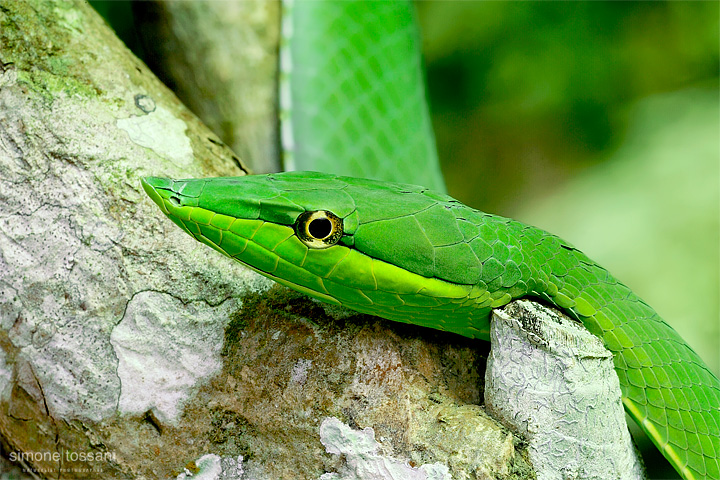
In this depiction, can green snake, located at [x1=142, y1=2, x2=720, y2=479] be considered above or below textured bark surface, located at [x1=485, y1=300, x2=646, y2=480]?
above

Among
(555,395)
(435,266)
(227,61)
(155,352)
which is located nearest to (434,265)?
(435,266)

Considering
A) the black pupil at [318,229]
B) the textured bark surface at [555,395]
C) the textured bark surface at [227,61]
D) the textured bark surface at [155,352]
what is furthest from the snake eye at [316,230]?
the textured bark surface at [227,61]

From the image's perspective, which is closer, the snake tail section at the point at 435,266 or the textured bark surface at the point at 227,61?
the snake tail section at the point at 435,266

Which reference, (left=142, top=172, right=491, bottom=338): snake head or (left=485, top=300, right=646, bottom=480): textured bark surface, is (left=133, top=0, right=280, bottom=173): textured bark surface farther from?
(left=485, top=300, right=646, bottom=480): textured bark surface

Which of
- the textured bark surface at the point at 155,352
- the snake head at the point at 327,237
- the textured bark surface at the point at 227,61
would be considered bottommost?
the textured bark surface at the point at 155,352

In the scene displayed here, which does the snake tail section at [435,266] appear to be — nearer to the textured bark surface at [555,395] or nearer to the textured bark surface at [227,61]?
the textured bark surface at [555,395]

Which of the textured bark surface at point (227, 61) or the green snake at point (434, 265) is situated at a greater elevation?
the textured bark surface at point (227, 61)

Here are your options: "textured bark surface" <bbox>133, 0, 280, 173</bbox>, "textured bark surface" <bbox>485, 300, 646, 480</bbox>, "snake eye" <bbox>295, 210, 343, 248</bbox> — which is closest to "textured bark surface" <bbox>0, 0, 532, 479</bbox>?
"textured bark surface" <bbox>485, 300, 646, 480</bbox>

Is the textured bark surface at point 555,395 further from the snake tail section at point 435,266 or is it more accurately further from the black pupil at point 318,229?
the black pupil at point 318,229
